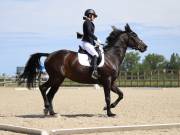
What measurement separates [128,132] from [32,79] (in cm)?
530

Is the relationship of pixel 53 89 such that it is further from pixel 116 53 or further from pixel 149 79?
pixel 149 79

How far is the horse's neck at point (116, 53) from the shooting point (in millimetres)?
15008

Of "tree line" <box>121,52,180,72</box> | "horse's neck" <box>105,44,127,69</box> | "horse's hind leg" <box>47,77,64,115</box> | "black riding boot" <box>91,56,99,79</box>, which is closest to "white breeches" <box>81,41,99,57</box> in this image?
"black riding boot" <box>91,56,99,79</box>

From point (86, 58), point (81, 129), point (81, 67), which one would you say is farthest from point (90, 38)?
point (81, 129)

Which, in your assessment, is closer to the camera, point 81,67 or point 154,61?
point 81,67

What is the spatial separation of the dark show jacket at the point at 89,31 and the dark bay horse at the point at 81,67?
0.57m

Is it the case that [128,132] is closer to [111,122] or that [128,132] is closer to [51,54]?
[111,122]

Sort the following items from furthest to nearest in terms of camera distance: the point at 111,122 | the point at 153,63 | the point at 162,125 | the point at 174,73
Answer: the point at 153,63 < the point at 174,73 < the point at 111,122 < the point at 162,125

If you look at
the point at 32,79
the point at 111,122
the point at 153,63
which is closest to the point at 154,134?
the point at 111,122

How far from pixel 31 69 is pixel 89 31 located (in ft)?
7.20

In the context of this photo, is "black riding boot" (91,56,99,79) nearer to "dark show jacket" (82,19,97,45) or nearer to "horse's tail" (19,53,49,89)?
"dark show jacket" (82,19,97,45)

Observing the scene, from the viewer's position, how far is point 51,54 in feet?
48.6

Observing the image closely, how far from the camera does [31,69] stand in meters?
15.4

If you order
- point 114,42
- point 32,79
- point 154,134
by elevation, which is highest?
point 114,42
